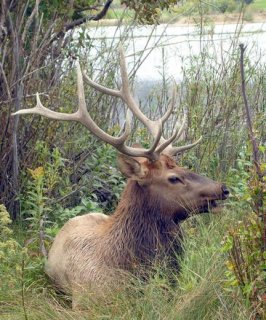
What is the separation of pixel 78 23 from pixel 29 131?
1086 millimetres

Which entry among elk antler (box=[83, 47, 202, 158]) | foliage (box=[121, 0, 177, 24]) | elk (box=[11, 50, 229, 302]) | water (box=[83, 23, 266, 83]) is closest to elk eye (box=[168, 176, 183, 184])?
elk (box=[11, 50, 229, 302])

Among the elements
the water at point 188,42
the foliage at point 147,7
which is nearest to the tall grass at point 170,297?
the water at point 188,42

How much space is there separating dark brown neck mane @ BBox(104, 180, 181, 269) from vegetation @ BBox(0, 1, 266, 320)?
16 cm

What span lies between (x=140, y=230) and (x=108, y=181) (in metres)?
1.68

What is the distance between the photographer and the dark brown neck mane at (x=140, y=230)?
6062 mm

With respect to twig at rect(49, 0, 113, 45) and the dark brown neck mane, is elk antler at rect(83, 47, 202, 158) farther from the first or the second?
twig at rect(49, 0, 113, 45)

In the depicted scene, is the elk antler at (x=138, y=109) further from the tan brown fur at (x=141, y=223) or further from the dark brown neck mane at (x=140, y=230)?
the dark brown neck mane at (x=140, y=230)

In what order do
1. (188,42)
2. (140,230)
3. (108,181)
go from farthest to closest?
(188,42)
(108,181)
(140,230)

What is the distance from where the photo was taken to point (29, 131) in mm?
7648

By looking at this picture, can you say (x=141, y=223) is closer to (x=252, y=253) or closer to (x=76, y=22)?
(x=252, y=253)

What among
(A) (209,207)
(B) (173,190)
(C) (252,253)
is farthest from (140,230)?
(C) (252,253)

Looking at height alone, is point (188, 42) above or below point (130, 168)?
above

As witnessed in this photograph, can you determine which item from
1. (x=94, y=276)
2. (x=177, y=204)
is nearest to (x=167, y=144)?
(x=177, y=204)

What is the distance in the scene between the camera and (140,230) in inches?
241
